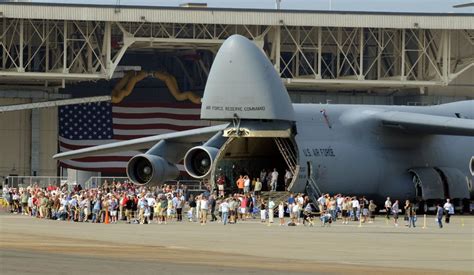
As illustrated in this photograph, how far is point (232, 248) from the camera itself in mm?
33969

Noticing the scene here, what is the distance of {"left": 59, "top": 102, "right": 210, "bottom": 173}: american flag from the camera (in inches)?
2894

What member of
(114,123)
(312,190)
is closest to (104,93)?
(114,123)

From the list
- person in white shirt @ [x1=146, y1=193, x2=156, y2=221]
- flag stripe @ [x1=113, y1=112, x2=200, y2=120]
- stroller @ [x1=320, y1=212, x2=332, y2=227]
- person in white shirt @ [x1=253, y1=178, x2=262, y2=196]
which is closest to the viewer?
stroller @ [x1=320, y1=212, x2=332, y2=227]

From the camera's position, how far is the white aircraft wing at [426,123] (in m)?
52.5

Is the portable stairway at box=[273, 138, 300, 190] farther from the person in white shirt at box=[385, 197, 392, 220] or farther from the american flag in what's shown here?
the american flag

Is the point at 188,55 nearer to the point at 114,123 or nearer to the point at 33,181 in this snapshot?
the point at 114,123

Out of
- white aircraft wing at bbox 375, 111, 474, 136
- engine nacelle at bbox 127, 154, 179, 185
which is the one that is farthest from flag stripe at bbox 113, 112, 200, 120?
white aircraft wing at bbox 375, 111, 474, 136

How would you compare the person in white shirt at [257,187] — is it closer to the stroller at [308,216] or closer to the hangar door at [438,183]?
the stroller at [308,216]

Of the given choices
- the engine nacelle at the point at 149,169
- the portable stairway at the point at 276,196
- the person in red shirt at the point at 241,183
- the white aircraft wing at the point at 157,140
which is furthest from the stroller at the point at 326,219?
the engine nacelle at the point at 149,169

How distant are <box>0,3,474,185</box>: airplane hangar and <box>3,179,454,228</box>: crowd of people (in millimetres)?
16103

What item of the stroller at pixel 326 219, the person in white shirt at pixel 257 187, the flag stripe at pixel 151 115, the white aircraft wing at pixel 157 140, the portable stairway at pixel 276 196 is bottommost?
the stroller at pixel 326 219

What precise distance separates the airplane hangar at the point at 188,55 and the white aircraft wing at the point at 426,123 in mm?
13786

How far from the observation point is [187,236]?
39.3m

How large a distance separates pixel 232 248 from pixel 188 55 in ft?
136
